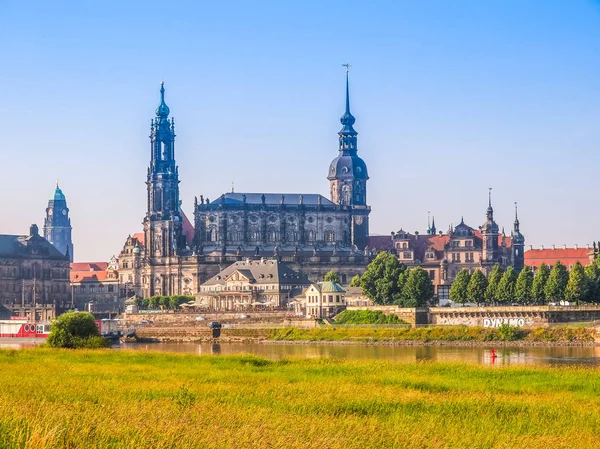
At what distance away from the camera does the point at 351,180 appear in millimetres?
186875

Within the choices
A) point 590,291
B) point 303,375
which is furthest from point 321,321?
point 303,375

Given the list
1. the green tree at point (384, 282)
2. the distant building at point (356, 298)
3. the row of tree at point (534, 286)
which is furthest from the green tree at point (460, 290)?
the distant building at point (356, 298)

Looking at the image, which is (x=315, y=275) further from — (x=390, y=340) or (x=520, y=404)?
(x=520, y=404)

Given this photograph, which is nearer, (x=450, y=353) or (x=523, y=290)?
(x=450, y=353)

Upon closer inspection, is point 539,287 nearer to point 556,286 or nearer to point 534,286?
point 534,286

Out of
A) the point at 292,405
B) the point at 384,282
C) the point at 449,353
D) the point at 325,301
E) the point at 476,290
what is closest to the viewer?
the point at 292,405

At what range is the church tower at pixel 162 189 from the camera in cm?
17862

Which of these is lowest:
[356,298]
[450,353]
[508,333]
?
[450,353]

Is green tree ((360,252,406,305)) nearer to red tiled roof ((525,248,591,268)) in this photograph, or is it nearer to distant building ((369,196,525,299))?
distant building ((369,196,525,299))

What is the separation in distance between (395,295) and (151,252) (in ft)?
197

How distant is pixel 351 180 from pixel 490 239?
78.5ft

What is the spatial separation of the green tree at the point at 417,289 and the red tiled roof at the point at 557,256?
65091 mm

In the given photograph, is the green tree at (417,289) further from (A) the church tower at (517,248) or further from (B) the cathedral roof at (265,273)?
(A) the church tower at (517,248)

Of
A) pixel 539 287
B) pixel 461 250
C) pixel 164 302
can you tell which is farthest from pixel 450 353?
pixel 461 250
